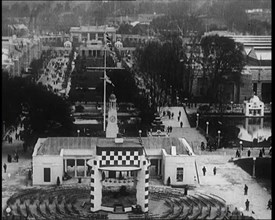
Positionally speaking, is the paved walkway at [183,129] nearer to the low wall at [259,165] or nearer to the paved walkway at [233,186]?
the low wall at [259,165]

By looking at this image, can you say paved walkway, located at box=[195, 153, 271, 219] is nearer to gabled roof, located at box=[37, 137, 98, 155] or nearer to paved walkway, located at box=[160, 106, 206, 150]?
paved walkway, located at box=[160, 106, 206, 150]

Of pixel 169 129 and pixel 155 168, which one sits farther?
pixel 169 129

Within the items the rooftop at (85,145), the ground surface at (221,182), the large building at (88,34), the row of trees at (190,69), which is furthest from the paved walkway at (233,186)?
the large building at (88,34)

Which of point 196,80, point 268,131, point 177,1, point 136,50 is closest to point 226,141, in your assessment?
point 268,131

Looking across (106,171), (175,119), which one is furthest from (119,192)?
(175,119)

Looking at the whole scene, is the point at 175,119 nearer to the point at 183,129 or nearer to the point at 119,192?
the point at 183,129

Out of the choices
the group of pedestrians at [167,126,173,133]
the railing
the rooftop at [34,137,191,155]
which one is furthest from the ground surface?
the group of pedestrians at [167,126,173,133]

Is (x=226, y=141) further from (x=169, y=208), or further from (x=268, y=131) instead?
(x=169, y=208)
